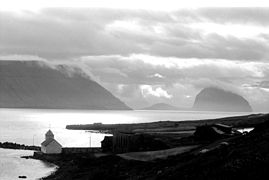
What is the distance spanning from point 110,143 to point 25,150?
56.4m

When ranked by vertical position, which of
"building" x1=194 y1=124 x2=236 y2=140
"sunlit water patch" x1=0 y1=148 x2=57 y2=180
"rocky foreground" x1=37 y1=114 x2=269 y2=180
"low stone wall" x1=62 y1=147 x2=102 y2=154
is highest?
"building" x1=194 y1=124 x2=236 y2=140

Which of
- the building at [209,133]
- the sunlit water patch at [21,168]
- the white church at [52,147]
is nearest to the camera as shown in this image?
the building at [209,133]

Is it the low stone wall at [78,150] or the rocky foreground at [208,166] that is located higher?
the rocky foreground at [208,166]

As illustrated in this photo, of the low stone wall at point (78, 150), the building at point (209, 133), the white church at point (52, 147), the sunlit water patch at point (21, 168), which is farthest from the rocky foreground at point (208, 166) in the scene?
the white church at point (52, 147)

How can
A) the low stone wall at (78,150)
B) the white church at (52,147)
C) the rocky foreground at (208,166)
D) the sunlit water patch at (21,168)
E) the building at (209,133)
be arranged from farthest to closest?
the white church at (52,147) → the low stone wall at (78,150) → the sunlit water patch at (21,168) → the building at (209,133) → the rocky foreground at (208,166)

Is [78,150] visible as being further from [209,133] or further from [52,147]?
[209,133]

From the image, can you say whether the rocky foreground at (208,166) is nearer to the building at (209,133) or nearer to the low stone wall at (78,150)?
the building at (209,133)

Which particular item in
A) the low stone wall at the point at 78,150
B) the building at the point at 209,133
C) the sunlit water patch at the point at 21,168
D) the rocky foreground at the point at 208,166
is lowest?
the sunlit water patch at the point at 21,168

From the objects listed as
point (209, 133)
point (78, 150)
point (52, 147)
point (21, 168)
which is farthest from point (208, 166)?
point (52, 147)

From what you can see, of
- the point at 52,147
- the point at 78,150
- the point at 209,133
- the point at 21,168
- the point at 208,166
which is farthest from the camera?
the point at 52,147

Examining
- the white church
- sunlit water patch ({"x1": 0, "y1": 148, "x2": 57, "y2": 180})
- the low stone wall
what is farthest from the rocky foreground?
the white church

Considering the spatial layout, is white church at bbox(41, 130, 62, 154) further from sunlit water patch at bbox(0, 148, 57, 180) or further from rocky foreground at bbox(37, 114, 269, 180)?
rocky foreground at bbox(37, 114, 269, 180)

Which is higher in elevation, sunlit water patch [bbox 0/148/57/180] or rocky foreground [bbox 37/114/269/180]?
rocky foreground [bbox 37/114/269/180]

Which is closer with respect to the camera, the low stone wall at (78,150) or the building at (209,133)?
the building at (209,133)
